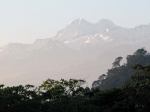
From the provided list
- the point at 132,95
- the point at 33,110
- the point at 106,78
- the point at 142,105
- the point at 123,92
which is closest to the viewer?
the point at 33,110

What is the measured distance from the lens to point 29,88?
41750mm

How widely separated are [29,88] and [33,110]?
7.08 metres

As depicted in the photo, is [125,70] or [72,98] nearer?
[72,98]

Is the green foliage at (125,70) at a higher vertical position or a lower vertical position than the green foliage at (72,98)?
higher

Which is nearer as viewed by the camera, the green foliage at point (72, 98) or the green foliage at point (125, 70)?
the green foliage at point (72, 98)

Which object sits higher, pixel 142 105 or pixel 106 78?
pixel 106 78

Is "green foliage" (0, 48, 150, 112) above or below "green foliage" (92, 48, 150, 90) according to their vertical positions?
below

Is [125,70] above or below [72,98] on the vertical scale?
above

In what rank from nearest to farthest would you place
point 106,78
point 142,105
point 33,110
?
point 33,110 → point 142,105 → point 106,78

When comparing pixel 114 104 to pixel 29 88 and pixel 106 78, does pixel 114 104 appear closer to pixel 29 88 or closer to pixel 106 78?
pixel 29 88

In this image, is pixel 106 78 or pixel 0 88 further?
pixel 106 78

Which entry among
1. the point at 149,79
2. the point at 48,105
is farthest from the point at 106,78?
the point at 48,105

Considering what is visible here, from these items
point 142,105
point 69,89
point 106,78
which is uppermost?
point 106,78

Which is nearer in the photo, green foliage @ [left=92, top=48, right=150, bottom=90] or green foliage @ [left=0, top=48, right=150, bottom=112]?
green foliage @ [left=0, top=48, right=150, bottom=112]
